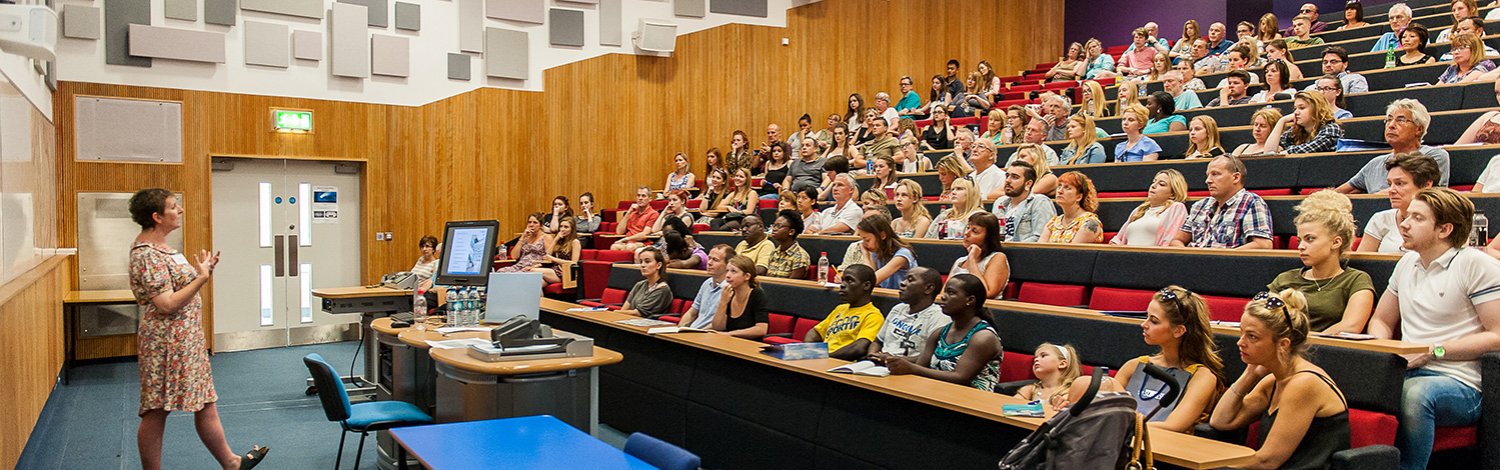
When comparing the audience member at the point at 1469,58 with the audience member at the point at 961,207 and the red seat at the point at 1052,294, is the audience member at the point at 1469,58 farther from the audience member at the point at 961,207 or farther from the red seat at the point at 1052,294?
the red seat at the point at 1052,294

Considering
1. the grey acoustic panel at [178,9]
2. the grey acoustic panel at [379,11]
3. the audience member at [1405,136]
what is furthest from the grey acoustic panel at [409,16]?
the audience member at [1405,136]

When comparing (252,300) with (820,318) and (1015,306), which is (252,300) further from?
(1015,306)

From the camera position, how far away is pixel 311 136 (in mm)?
9789

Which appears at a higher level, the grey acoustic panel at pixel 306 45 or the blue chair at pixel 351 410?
the grey acoustic panel at pixel 306 45

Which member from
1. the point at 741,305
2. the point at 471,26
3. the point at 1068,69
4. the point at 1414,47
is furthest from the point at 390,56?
the point at 1414,47

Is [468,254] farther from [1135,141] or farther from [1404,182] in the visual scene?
[1135,141]

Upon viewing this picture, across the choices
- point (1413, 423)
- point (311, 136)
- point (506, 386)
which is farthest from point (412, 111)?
point (1413, 423)

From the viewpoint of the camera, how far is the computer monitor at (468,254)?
4.98 meters

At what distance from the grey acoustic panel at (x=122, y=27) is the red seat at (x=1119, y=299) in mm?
8301

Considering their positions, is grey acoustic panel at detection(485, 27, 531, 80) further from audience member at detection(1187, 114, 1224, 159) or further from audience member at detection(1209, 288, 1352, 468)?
audience member at detection(1209, 288, 1352, 468)

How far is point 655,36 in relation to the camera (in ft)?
38.3

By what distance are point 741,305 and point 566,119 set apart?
6.34 metres

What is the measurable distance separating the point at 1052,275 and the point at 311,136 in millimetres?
7413

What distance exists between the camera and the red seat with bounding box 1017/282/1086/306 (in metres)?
4.67
